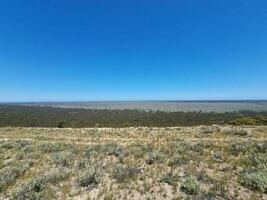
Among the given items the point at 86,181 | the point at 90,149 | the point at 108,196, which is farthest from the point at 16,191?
the point at 90,149

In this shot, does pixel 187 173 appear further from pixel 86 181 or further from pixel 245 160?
pixel 86 181

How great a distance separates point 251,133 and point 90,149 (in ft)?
40.3

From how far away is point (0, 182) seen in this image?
30.2 ft

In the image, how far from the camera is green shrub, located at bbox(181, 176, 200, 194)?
806cm

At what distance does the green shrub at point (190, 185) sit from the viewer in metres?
8.06

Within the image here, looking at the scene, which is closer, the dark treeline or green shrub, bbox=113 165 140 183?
green shrub, bbox=113 165 140 183

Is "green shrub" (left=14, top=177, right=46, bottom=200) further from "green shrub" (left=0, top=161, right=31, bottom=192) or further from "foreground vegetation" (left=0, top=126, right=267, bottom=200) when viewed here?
"green shrub" (left=0, top=161, right=31, bottom=192)

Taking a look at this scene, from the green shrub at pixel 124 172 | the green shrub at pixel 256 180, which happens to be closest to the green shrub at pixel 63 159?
the green shrub at pixel 124 172

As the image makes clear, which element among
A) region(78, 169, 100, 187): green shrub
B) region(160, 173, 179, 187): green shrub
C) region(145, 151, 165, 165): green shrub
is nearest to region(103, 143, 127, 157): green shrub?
region(145, 151, 165, 165): green shrub

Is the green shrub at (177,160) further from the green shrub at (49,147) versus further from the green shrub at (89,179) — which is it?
the green shrub at (49,147)

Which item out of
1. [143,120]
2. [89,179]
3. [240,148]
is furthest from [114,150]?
[143,120]

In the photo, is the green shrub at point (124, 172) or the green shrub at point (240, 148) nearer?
the green shrub at point (124, 172)

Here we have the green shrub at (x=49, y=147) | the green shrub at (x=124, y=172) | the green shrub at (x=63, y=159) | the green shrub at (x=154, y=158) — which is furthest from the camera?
the green shrub at (x=49, y=147)

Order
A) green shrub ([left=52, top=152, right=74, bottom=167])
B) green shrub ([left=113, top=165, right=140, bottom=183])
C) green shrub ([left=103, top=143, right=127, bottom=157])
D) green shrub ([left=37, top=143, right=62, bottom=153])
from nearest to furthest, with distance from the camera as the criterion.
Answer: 1. green shrub ([left=113, top=165, right=140, bottom=183])
2. green shrub ([left=52, top=152, right=74, bottom=167])
3. green shrub ([left=103, top=143, right=127, bottom=157])
4. green shrub ([left=37, top=143, right=62, bottom=153])
